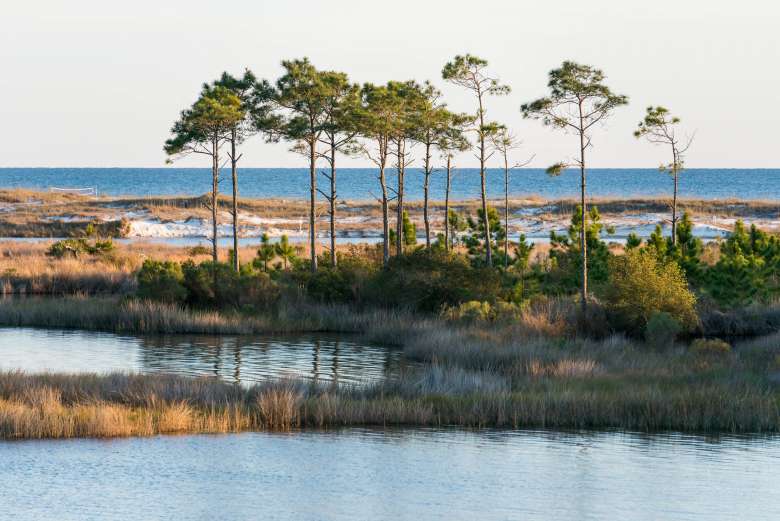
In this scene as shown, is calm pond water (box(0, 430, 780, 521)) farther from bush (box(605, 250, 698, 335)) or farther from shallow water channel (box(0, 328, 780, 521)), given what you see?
bush (box(605, 250, 698, 335))

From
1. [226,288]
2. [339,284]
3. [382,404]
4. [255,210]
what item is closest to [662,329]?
[382,404]

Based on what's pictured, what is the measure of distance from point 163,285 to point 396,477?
24.0 meters

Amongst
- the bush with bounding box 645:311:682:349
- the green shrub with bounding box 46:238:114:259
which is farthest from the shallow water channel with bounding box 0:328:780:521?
the green shrub with bounding box 46:238:114:259

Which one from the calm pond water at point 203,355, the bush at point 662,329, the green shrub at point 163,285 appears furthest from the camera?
the green shrub at point 163,285

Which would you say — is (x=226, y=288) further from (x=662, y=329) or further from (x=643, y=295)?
(x=662, y=329)

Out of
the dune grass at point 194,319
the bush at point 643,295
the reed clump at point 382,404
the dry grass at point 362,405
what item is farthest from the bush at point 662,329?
the dry grass at point 362,405

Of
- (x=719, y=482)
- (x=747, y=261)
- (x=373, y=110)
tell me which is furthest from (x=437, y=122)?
(x=719, y=482)

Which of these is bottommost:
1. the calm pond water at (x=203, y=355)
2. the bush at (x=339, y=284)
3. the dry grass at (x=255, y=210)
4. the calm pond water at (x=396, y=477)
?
the calm pond water at (x=203, y=355)

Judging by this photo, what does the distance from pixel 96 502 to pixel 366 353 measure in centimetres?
1670

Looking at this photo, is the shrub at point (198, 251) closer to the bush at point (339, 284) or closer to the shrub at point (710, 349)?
the bush at point (339, 284)

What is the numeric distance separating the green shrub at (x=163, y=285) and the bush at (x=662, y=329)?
17011 millimetres

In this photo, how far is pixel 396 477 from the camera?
16.2m

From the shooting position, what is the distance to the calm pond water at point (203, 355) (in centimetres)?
2644

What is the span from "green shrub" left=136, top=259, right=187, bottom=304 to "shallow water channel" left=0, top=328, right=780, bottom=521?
20363 mm
